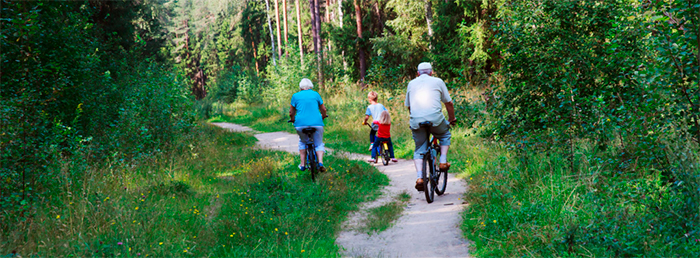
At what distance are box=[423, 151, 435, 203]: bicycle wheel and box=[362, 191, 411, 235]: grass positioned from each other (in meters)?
0.40

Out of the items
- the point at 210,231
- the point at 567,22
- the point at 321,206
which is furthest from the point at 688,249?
the point at 210,231

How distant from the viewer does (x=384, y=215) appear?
19.6 feet

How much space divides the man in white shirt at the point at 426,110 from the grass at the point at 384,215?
463mm

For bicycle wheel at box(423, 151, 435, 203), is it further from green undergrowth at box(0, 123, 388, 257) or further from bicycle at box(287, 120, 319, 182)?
bicycle at box(287, 120, 319, 182)

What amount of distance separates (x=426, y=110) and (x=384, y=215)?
1636mm

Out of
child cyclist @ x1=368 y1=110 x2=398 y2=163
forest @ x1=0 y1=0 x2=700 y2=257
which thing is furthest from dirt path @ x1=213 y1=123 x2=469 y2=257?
child cyclist @ x1=368 y1=110 x2=398 y2=163

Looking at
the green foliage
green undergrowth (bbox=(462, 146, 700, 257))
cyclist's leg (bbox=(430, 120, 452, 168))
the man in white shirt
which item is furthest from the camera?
cyclist's leg (bbox=(430, 120, 452, 168))

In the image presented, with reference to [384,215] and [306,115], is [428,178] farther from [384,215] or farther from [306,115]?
[306,115]

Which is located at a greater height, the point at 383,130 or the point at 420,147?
the point at 420,147

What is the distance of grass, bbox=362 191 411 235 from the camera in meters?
5.60

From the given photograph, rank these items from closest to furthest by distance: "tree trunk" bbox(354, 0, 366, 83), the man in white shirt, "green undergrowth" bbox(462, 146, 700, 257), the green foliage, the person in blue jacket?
"green undergrowth" bbox(462, 146, 700, 257), the green foliage, the man in white shirt, the person in blue jacket, "tree trunk" bbox(354, 0, 366, 83)

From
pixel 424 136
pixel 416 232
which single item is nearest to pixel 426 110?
pixel 424 136

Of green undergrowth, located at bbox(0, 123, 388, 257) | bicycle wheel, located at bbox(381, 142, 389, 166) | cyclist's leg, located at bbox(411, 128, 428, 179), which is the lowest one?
bicycle wheel, located at bbox(381, 142, 389, 166)

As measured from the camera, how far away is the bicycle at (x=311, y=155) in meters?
7.91
